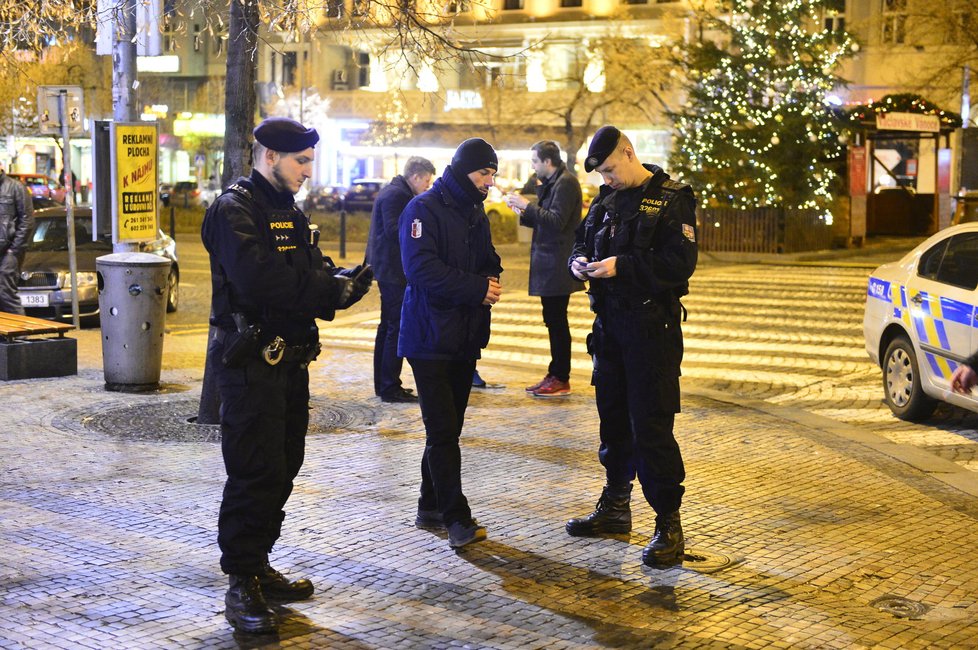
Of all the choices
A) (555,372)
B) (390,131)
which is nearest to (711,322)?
(555,372)

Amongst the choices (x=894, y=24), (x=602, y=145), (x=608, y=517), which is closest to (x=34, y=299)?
(x=608, y=517)

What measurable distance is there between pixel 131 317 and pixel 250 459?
5.83 meters

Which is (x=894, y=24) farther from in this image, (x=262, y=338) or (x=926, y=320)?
(x=262, y=338)

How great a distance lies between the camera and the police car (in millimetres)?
9422

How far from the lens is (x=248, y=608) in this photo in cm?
495

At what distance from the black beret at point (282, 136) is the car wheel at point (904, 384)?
634 centimetres

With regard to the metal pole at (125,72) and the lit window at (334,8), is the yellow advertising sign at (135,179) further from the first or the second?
the lit window at (334,8)

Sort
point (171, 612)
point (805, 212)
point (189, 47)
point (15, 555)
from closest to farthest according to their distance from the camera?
1. point (171, 612)
2. point (15, 555)
3. point (805, 212)
4. point (189, 47)

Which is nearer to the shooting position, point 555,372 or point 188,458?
point 188,458

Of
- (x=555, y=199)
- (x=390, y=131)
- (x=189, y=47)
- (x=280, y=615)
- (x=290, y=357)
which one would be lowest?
(x=280, y=615)

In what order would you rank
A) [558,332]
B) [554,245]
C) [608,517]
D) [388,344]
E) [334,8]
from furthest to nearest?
[334,8]
[558,332]
[554,245]
[388,344]
[608,517]

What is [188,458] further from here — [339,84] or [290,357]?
[339,84]

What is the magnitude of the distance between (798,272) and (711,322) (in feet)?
27.8

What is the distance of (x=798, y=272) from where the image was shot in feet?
79.8
